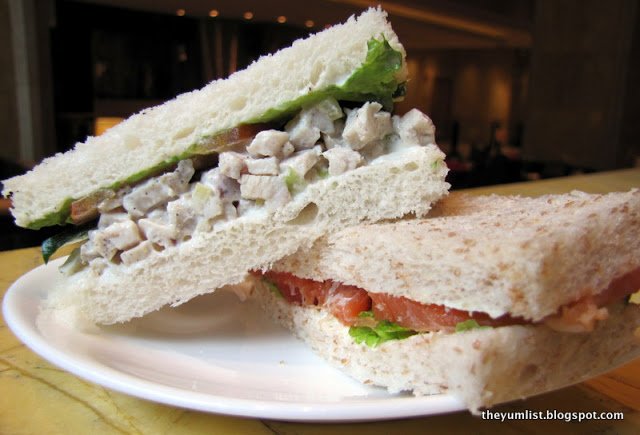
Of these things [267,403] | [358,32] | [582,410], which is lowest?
[582,410]

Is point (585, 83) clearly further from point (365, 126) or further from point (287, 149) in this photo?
point (287, 149)

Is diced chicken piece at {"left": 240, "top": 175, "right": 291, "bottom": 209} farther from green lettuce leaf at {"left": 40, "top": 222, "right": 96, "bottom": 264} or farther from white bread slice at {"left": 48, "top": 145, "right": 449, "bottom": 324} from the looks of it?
green lettuce leaf at {"left": 40, "top": 222, "right": 96, "bottom": 264}

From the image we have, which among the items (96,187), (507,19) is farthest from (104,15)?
(96,187)

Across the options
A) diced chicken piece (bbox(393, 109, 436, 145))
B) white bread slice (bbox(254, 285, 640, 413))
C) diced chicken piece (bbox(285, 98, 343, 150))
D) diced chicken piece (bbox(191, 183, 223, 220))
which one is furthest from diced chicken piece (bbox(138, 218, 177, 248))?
diced chicken piece (bbox(393, 109, 436, 145))

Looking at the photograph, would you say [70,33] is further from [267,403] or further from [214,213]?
[267,403]

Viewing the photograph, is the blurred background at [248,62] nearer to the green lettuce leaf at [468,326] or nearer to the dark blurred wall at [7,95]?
the dark blurred wall at [7,95]

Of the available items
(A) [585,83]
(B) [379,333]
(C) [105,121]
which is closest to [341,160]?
(B) [379,333]
